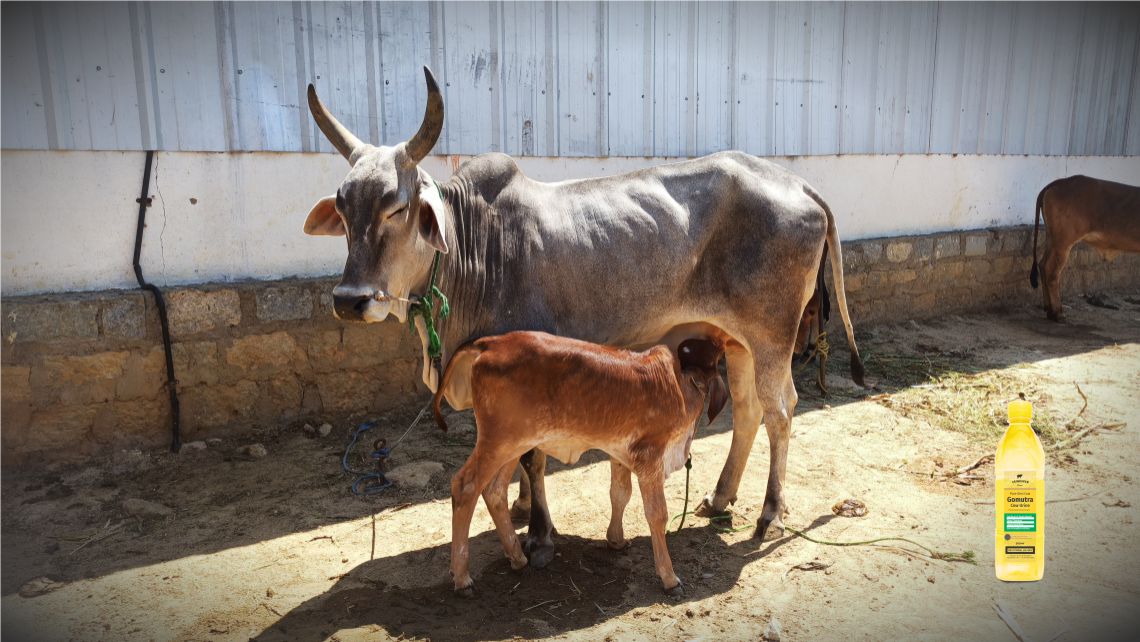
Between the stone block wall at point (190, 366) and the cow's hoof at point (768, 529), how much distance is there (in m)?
2.72

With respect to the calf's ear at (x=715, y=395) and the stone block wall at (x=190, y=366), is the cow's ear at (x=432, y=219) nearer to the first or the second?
the calf's ear at (x=715, y=395)

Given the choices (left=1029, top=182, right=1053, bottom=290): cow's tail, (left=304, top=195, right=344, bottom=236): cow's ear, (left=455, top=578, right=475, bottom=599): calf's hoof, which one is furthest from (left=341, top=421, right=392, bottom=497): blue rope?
(left=1029, top=182, right=1053, bottom=290): cow's tail

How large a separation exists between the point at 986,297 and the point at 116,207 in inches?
343

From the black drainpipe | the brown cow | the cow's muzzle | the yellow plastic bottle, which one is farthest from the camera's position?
the brown cow

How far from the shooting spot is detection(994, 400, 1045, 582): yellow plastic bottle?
3.18 metres

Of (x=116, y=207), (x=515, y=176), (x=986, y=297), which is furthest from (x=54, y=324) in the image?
(x=986, y=297)

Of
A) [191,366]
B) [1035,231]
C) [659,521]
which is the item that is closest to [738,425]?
[659,521]

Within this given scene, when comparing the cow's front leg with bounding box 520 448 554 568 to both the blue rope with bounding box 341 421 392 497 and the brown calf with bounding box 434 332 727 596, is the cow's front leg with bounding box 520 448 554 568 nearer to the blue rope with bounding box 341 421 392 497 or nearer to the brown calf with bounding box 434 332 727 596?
the brown calf with bounding box 434 332 727 596

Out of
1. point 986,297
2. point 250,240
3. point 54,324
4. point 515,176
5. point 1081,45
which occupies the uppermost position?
point 1081,45

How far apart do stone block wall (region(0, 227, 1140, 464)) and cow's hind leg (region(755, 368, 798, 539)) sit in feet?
8.72

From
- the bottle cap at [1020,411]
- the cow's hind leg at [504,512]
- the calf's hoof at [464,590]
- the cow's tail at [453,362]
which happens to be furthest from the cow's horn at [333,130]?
the bottle cap at [1020,411]

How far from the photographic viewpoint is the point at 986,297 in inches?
360

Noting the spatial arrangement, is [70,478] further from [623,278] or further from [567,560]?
[623,278]

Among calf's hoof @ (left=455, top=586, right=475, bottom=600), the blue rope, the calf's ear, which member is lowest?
the blue rope
